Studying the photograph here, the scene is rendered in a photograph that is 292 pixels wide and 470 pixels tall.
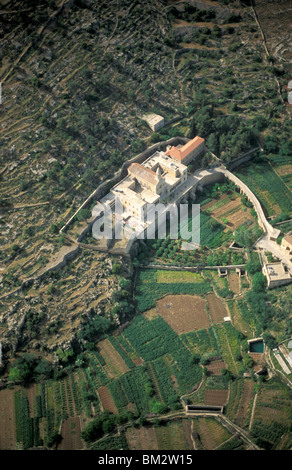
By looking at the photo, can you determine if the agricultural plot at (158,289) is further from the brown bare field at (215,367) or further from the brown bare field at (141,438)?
the brown bare field at (141,438)

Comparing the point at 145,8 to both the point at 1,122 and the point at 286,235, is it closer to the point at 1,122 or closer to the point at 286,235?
the point at 1,122

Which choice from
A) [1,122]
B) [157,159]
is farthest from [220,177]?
[1,122]

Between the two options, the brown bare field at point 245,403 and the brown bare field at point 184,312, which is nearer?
the brown bare field at point 245,403

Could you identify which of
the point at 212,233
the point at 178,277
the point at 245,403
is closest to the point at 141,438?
the point at 245,403

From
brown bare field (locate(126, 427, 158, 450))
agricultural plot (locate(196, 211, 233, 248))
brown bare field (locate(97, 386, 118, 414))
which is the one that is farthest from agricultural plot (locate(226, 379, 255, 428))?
agricultural plot (locate(196, 211, 233, 248))

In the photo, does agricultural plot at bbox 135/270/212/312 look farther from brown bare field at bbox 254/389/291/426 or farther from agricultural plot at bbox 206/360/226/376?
brown bare field at bbox 254/389/291/426

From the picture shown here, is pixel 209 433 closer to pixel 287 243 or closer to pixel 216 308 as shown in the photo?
pixel 216 308

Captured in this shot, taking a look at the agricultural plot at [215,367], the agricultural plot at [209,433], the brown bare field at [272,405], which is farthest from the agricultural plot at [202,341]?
the agricultural plot at [209,433]
